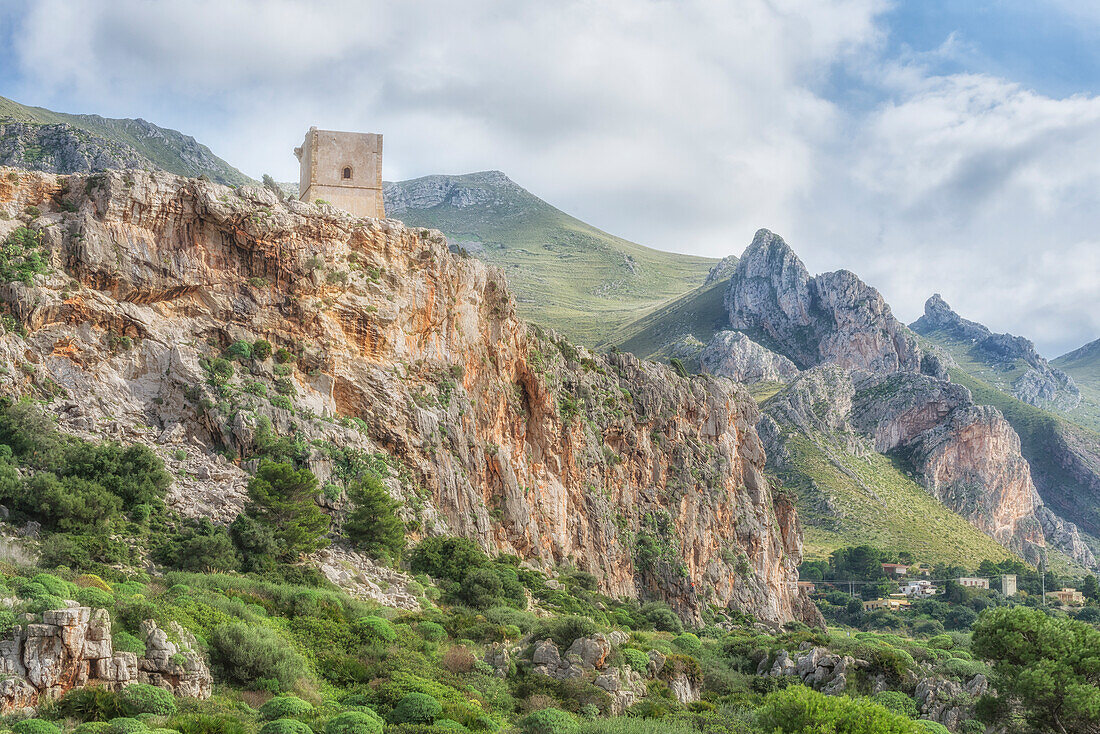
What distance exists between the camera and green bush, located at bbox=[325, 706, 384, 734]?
24.1 meters

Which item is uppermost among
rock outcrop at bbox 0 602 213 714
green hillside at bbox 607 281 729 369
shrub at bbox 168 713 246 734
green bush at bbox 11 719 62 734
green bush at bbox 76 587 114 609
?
green hillside at bbox 607 281 729 369

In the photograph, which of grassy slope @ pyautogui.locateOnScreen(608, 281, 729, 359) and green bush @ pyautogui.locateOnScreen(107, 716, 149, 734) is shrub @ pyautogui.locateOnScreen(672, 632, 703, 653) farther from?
grassy slope @ pyautogui.locateOnScreen(608, 281, 729, 359)

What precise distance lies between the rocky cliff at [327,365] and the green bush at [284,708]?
15718 mm

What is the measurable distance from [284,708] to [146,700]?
3491 millimetres

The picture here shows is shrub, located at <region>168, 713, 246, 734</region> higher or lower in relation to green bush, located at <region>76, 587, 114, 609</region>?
lower

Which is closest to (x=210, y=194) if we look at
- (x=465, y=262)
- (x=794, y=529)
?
(x=465, y=262)

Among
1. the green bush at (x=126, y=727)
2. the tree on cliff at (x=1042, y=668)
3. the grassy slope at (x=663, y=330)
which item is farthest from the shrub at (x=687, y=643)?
the grassy slope at (x=663, y=330)

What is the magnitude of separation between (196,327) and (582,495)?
28.7 metres

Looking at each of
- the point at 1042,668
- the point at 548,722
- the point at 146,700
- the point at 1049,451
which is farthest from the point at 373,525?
the point at 1049,451

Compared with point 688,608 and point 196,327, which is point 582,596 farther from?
point 196,327

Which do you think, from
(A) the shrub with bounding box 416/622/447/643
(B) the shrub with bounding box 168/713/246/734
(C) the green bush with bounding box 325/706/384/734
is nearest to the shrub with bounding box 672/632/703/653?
(A) the shrub with bounding box 416/622/447/643

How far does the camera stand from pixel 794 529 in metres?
91.6

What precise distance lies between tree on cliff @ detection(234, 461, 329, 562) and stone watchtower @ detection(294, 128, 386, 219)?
20544mm

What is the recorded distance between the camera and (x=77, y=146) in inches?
3430
